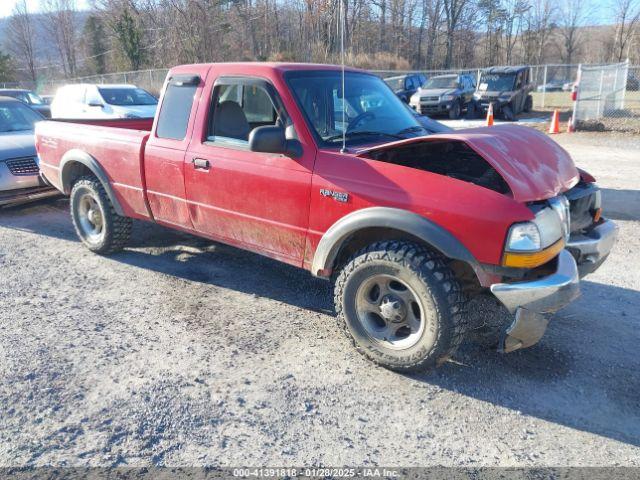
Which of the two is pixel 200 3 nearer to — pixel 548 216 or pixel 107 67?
pixel 107 67

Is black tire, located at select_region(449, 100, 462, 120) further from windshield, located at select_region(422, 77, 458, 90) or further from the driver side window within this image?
the driver side window

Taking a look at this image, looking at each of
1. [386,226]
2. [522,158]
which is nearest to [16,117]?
[386,226]

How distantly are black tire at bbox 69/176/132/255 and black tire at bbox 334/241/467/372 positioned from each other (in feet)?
10.2

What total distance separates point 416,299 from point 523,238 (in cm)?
74

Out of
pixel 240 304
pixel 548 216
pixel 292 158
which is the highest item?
pixel 292 158

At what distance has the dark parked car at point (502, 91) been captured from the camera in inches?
798

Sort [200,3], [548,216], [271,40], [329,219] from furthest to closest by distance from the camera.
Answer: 1. [271,40]
2. [200,3]
3. [329,219]
4. [548,216]

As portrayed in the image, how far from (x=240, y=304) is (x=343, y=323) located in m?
1.22

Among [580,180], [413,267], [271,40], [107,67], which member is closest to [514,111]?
[580,180]

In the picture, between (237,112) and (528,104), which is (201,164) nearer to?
(237,112)

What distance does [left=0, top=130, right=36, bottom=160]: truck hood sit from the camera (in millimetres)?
7395

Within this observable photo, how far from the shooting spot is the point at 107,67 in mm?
47688

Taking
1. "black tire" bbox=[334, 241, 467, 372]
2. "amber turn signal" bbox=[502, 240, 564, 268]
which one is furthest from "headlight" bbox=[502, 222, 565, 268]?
"black tire" bbox=[334, 241, 467, 372]

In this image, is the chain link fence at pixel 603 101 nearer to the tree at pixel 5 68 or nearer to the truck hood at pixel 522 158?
the truck hood at pixel 522 158
